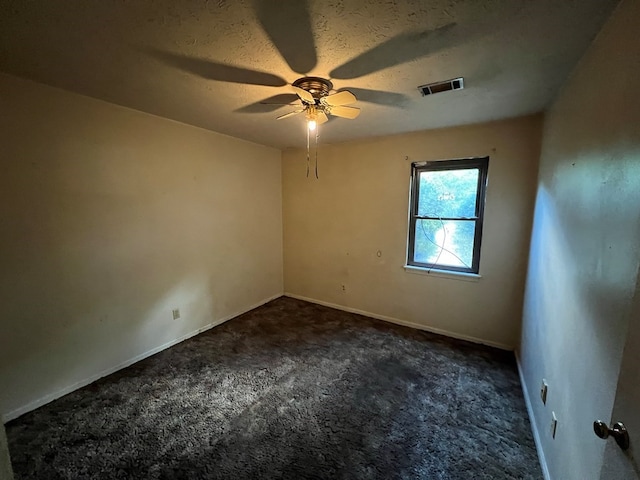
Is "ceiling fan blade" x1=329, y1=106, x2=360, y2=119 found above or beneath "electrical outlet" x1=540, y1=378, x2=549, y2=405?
above

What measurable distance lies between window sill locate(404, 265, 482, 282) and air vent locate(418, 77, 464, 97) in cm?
197

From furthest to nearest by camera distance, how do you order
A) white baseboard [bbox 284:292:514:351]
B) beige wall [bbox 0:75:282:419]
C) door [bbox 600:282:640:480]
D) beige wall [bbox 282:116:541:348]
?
1. white baseboard [bbox 284:292:514:351]
2. beige wall [bbox 282:116:541:348]
3. beige wall [bbox 0:75:282:419]
4. door [bbox 600:282:640:480]

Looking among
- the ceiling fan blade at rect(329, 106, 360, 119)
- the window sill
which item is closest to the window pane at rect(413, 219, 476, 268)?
the window sill

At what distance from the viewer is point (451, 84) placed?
193 centimetres

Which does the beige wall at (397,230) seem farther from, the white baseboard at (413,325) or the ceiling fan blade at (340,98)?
the ceiling fan blade at (340,98)

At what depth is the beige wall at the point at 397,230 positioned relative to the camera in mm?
2795

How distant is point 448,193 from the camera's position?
3201 mm

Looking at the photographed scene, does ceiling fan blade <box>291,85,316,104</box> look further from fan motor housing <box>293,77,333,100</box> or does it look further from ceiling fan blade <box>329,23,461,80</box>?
ceiling fan blade <box>329,23,461,80</box>

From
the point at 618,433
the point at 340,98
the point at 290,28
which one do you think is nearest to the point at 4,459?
the point at 618,433

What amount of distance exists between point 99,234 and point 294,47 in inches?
87.7

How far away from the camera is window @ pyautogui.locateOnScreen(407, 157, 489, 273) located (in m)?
3.05

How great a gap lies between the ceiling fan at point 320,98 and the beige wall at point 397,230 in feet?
4.94

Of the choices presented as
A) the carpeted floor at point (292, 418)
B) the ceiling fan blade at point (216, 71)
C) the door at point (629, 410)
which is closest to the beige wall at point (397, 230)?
the carpeted floor at point (292, 418)

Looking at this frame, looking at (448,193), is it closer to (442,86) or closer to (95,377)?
(442,86)
